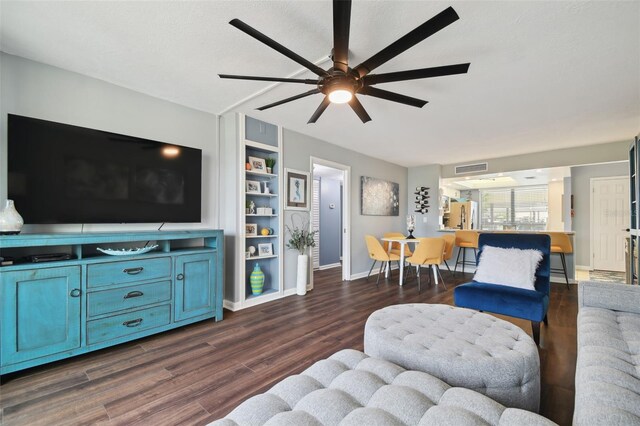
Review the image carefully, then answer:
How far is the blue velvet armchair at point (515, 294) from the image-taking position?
2.32 m

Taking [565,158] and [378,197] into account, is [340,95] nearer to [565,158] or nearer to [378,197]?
[378,197]

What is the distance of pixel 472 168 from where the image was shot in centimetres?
605

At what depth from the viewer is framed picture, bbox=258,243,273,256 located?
383 centimetres

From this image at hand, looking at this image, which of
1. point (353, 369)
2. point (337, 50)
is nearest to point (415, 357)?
point (353, 369)

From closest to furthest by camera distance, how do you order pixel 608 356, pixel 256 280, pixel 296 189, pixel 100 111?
pixel 608 356 → pixel 100 111 → pixel 256 280 → pixel 296 189

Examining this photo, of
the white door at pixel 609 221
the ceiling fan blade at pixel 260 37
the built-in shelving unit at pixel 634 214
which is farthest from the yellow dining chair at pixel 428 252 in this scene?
the white door at pixel 609 221

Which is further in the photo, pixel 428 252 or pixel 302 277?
pixel 428 252

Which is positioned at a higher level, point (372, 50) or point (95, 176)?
point (372, 50)

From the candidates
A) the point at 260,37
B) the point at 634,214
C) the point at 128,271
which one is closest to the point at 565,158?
the point at 634,214

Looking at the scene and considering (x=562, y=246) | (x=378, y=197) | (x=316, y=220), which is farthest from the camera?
(x=316, y=220)

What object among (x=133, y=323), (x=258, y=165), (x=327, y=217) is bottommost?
(x=133, y=323)

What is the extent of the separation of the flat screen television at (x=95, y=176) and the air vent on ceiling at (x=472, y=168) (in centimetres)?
544

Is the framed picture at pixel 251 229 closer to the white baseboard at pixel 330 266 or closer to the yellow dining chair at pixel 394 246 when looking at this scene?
the yellow dining chair at pixel 394 246

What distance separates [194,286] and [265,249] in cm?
120
